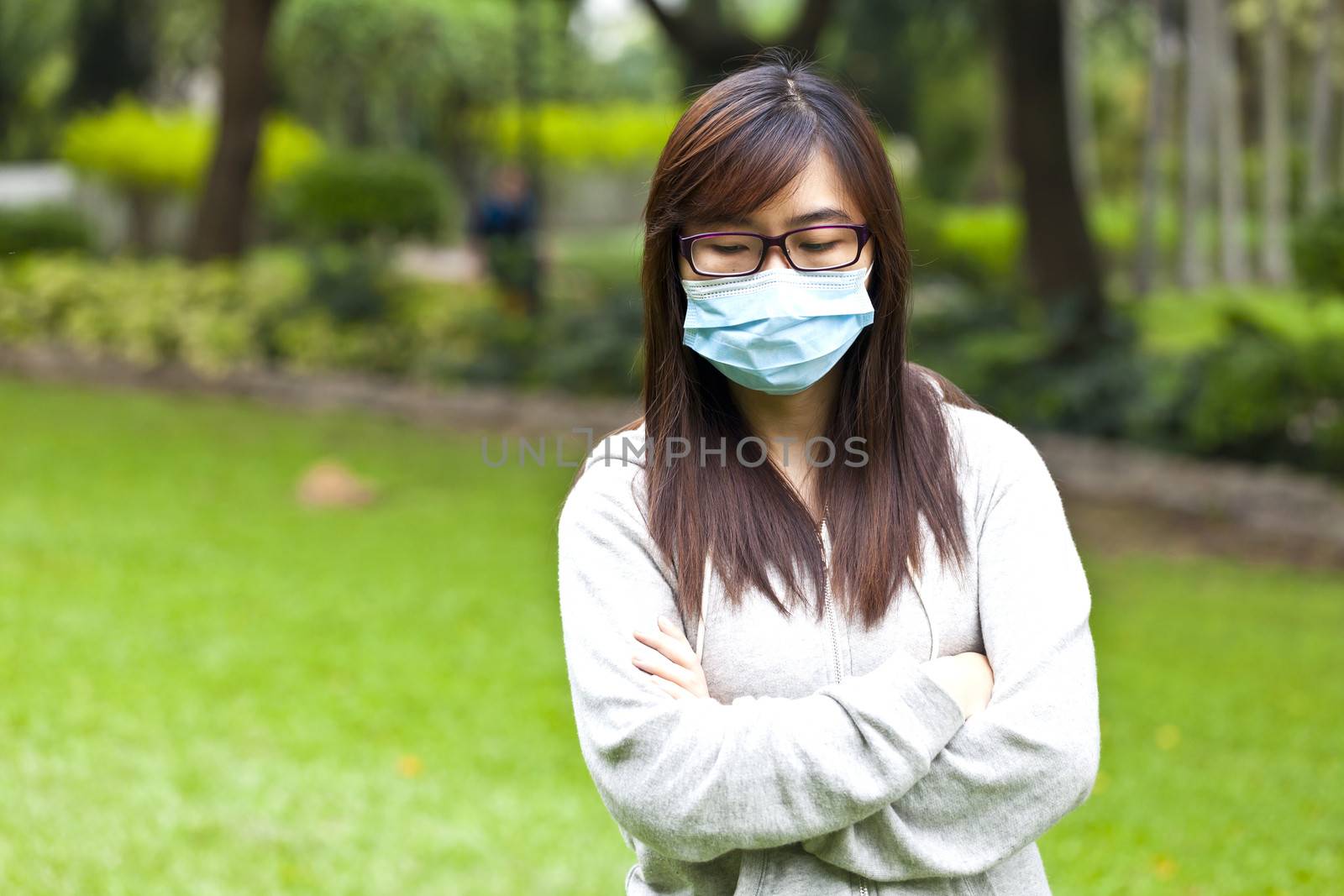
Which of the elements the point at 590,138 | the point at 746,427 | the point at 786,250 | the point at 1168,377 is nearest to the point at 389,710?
the point at 746,427

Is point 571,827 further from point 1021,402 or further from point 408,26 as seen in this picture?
point 408,26

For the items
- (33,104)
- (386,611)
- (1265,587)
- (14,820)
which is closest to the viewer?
(14,820)

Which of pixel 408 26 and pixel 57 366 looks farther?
pixel 408 26

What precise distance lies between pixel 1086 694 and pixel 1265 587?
6.21 meters

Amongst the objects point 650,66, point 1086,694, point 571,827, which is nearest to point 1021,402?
point 571,827

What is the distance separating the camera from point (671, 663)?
1.77 metres

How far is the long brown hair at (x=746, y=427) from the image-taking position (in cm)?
176

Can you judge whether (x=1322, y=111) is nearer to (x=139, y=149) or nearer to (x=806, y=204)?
(x=139, y=149)

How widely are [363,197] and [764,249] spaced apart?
16.3 metres

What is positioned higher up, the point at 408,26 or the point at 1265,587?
the point at 408,26

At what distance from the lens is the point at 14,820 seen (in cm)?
427

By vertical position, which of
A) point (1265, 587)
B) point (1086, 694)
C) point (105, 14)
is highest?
point (105, 14)

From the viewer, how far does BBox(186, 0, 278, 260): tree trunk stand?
13961mm

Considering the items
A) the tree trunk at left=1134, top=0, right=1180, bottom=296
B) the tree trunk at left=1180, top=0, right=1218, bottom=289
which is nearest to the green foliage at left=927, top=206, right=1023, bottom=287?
the tree trunk at left=1134, top=0, right=1180, bottom=296
